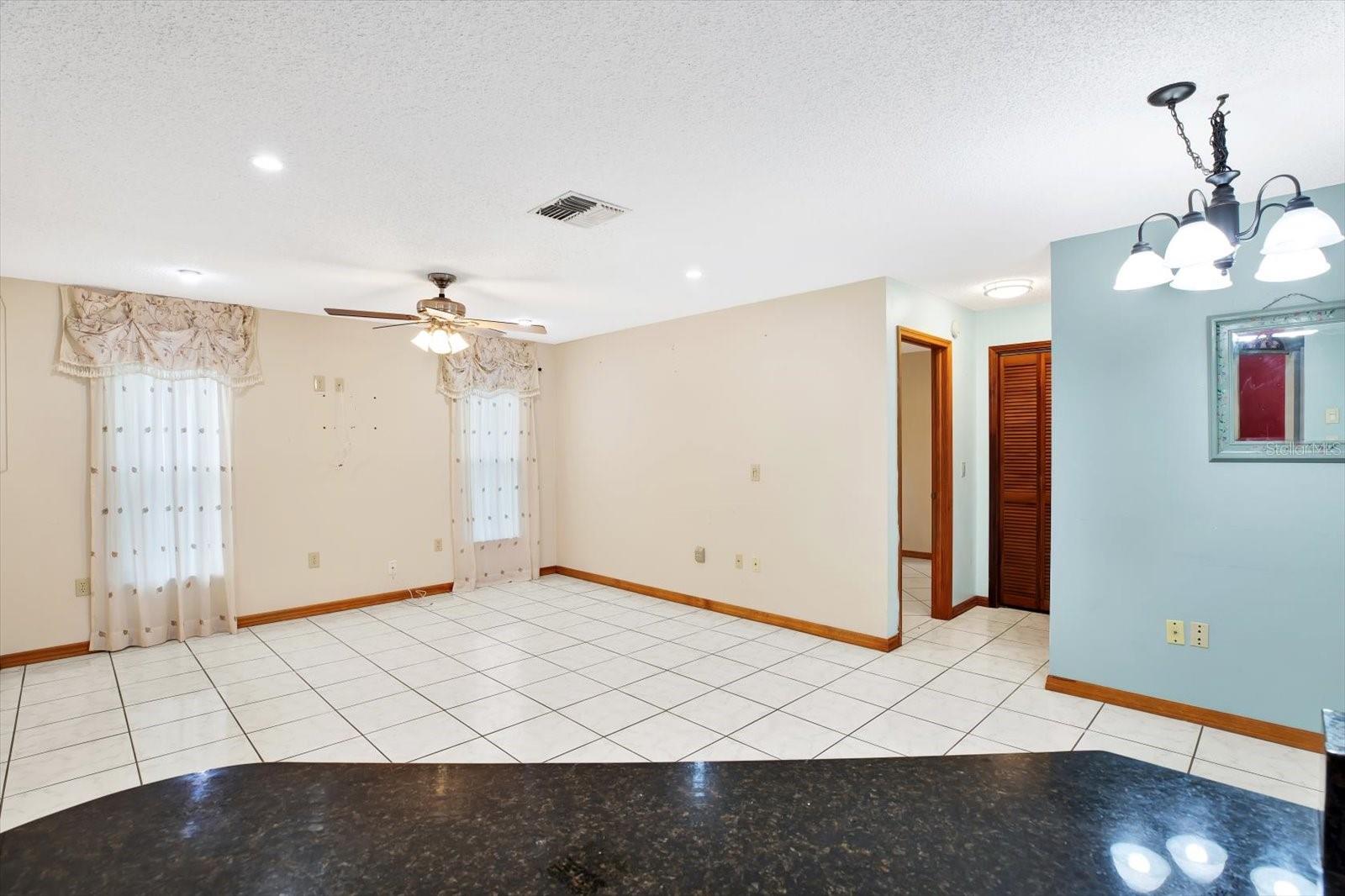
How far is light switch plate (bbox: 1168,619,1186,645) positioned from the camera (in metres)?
3.09

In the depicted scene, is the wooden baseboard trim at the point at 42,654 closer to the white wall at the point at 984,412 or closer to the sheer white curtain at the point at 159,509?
the sheer white curtain at the point at 159,509

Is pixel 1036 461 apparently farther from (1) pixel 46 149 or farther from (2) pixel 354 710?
(1) pixel 46 149

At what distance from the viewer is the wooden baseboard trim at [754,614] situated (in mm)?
4255

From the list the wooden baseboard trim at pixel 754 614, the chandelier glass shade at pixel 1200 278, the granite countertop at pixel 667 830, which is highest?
the chandelier glass shade at pixel 1200 278

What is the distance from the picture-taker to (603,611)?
17.3 feet

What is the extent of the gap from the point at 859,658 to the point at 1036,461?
2.32 meters

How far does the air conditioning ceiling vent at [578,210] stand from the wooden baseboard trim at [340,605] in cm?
400

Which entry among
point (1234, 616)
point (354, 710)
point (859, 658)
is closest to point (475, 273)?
point (354, 710)

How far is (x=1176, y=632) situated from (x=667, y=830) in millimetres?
3376

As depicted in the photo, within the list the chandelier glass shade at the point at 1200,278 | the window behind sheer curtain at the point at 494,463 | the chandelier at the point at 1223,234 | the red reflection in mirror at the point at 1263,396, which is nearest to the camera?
the chandelier at the point at 1223,234

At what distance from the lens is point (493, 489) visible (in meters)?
6.27

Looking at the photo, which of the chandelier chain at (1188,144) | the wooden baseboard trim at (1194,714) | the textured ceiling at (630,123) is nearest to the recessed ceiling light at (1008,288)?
the textured ceiling at (630,123)

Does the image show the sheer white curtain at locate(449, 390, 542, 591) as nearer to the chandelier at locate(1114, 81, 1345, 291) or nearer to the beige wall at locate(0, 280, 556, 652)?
the beige wall at locate(0, 280, 556, 652)

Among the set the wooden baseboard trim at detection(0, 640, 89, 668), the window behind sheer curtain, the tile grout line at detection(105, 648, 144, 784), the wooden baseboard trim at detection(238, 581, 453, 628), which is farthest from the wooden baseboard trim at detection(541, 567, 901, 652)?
the wooden baseboard trim at detection(0, 640, 89, 668)
